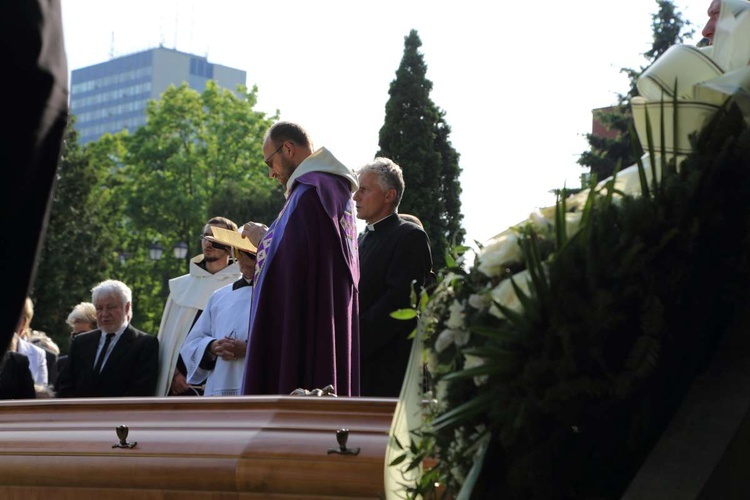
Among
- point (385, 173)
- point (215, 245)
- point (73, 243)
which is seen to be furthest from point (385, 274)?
point (73, 243)

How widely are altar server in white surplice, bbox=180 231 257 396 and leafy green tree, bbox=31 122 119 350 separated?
3143 centimetres

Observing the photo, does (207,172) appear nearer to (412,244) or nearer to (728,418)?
(412,244)

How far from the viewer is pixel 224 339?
6695 millimetres

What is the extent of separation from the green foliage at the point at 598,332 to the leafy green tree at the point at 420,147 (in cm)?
3322

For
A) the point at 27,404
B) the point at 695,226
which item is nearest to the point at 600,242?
the point at 695,226

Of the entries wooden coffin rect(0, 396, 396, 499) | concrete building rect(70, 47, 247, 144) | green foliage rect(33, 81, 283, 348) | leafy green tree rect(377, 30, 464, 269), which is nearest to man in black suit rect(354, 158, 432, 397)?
wooden coffin rect(0, 396, 396, 499)

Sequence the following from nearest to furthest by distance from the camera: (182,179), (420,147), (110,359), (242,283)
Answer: (242,283) < (110,359) < (420,147) < (182,179)

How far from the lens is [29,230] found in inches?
54.7

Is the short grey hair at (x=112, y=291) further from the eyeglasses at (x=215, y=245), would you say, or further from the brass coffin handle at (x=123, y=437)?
the brass coffin handle at (x=123, y=437)

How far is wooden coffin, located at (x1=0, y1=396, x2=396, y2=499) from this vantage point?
307 cm

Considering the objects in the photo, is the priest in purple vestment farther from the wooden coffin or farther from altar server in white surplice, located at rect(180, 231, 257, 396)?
the wooden coffin

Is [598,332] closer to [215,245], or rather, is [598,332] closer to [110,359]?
[110,359]

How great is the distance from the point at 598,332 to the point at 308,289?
388cm

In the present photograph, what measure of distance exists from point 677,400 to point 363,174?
500cm
